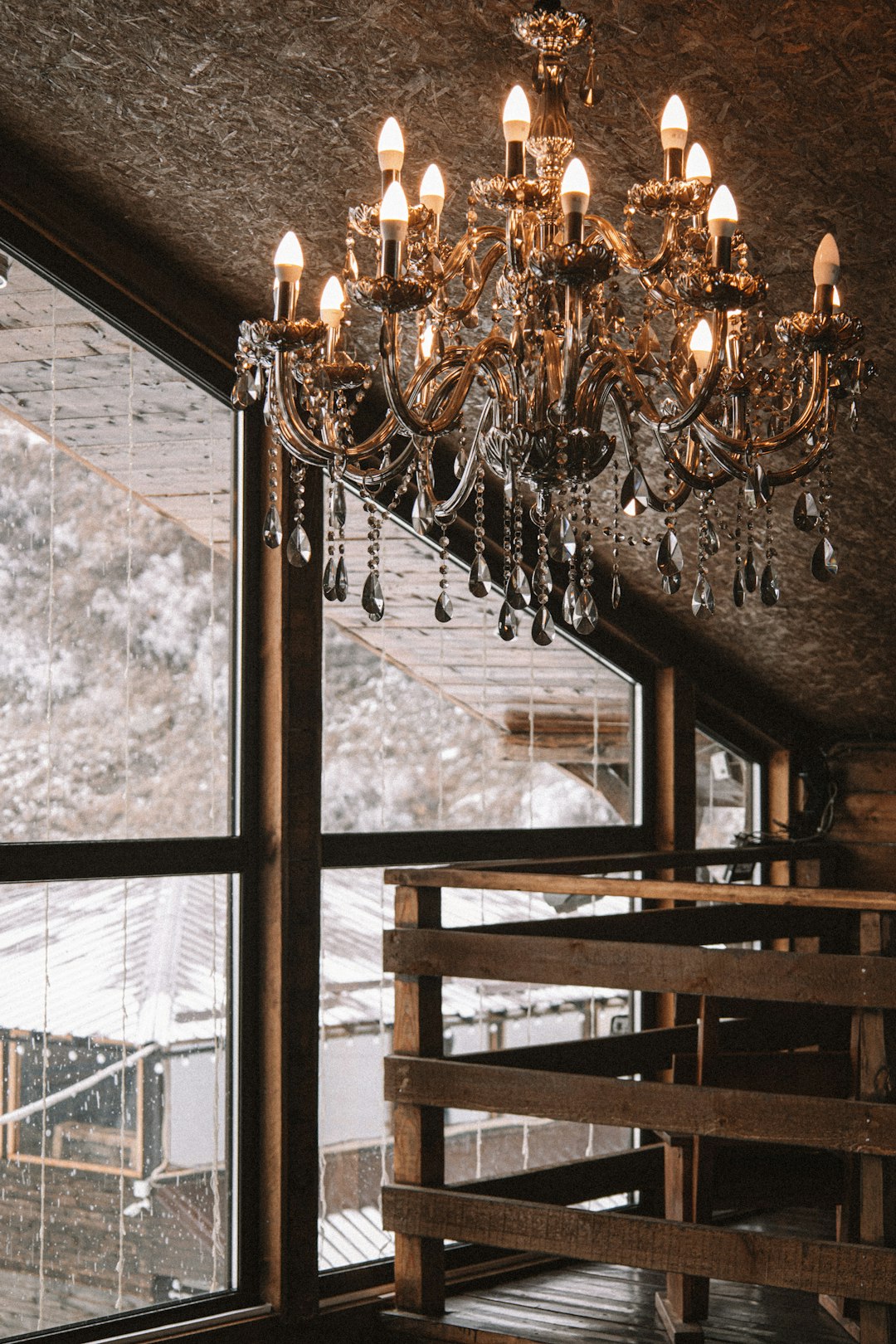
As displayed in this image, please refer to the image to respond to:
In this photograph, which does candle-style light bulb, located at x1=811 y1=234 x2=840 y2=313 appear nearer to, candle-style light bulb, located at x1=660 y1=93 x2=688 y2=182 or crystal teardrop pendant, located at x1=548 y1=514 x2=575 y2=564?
candle-style light bulb, located at x1=660 y1=93 x2=688 y2=182

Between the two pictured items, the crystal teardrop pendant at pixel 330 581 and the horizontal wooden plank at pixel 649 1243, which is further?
the horizontal wooden plank at pixel 649 1243

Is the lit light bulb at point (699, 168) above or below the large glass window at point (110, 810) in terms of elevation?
above

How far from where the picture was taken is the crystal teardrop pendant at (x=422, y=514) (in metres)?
2.12

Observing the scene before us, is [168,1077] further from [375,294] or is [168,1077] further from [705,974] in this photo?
[375,294]

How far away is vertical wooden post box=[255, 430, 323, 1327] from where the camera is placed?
12.3 feet

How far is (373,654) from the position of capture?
420 cm

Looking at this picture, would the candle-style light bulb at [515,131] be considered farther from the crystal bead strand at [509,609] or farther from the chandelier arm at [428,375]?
the crystal bead strand at [509,609]

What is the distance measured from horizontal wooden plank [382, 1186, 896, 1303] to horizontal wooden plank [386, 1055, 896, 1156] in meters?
0.21

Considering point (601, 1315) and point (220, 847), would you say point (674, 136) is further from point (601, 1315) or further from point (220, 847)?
point (601, 1315)

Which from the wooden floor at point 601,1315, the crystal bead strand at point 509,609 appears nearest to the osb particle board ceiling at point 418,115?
the crystal bead strand at point 509,609

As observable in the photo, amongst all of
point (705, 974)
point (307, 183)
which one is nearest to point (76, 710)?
point (307, 183)

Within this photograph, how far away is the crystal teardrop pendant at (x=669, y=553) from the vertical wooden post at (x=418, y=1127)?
1635mm

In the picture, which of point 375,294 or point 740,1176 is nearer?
point 375,294

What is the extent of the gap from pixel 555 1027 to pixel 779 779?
1369 millimetres
